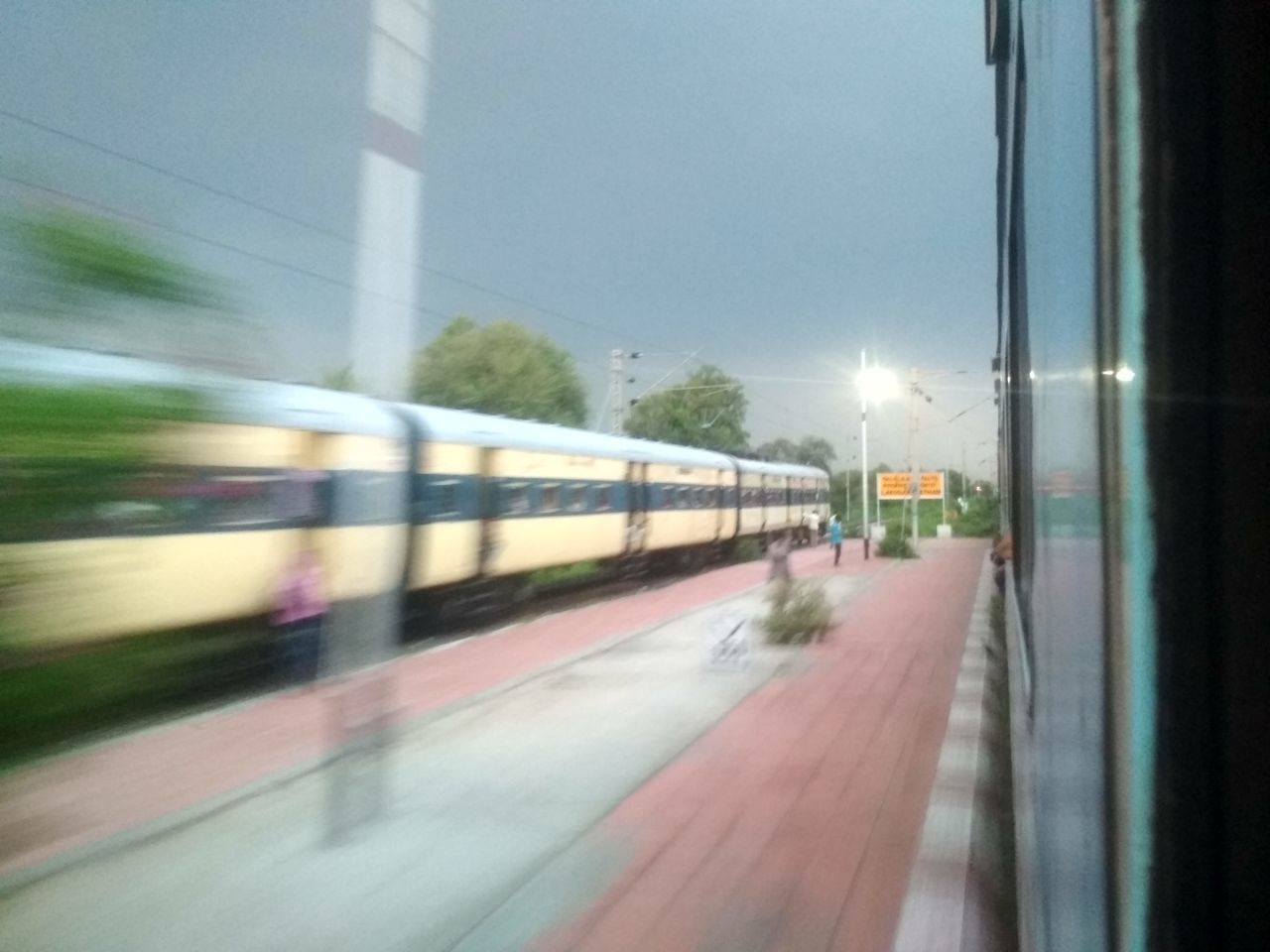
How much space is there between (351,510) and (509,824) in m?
5.12

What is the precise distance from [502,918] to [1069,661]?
412cm

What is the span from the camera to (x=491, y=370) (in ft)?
27.8

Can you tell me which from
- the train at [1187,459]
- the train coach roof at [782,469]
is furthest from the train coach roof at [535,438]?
the train at [1187,459]

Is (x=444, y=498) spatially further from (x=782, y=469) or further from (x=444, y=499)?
(x=782, y=469)

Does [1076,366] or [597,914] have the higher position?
[1076,366]

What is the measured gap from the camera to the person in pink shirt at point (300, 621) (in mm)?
5746

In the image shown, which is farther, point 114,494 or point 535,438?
point 535,438

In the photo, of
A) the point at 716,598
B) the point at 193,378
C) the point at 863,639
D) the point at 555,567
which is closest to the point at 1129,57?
the point at 193,378

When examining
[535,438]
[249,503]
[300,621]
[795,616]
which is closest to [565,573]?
[535,438]

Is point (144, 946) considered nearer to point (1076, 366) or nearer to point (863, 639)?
point (1076, 366)

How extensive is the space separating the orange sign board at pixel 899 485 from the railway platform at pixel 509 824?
12331mm

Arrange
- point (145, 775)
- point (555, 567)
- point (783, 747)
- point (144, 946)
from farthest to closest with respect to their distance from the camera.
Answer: point (555, 567) < point (783, 747) < point (145, 775) < point (144, 946)

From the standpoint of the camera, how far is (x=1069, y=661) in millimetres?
748

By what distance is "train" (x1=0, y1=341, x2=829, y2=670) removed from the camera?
6.53 feet
